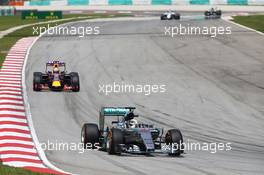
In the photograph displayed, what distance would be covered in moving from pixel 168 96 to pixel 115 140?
1213 centimetres

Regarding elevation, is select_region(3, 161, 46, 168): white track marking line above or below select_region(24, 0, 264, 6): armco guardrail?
above

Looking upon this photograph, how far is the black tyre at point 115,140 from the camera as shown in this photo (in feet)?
59.9

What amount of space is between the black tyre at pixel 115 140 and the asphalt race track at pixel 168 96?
0.71 feet

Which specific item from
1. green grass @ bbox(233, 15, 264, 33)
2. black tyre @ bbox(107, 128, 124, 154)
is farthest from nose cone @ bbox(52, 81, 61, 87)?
green grass @ bbox(233, 15, 264, 33)

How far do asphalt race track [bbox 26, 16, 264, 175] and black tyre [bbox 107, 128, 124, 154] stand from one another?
0.22 metres

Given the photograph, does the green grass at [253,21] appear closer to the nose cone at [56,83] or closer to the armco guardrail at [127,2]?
the armco guardrail at [127,2]

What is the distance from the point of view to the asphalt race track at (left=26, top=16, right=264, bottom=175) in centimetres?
1791

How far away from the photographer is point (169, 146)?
61.4 feet

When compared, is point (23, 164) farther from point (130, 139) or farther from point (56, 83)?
point (56, 83)

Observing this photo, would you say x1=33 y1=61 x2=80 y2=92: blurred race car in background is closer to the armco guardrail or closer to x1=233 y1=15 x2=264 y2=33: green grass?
x1=233 y1=15 x2=264 y2=33: green grass

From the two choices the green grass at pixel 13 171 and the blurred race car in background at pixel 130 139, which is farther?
the blurred race car in background at pixel 130 139

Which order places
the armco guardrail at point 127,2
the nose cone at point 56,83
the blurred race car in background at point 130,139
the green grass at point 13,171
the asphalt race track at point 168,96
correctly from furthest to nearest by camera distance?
the armco guardrail at point 127,2
the nose cone at point 56,83
the blurred race car in background at point 130,139
the asphalt race track at point 168,96
the green grass at point 13,171

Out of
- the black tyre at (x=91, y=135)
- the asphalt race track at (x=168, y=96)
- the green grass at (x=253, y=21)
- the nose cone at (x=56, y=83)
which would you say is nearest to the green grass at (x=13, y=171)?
the asphalt race track at (x=168, y=96)

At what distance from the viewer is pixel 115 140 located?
18.2m
